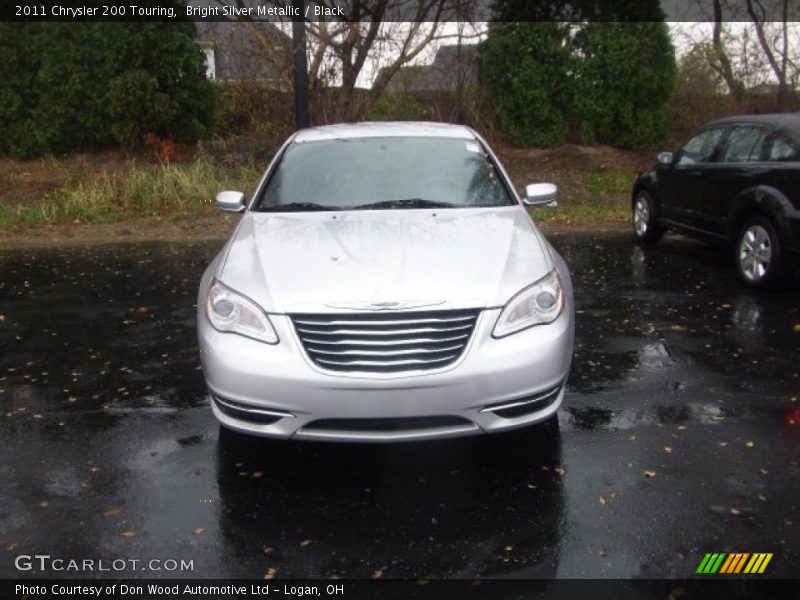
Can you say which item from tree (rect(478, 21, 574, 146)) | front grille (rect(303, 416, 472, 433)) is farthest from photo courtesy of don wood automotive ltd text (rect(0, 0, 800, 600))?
tree (rect(478, 21, 574, 146))

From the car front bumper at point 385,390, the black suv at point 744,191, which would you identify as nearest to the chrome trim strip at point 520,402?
the car front bumper at point 385,390

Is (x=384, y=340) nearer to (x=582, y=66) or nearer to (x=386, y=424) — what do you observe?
(x=386, y=424)

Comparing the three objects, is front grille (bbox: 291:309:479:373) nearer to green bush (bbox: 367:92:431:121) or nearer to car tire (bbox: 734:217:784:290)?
car tire (bbox: 734:217:784:290)

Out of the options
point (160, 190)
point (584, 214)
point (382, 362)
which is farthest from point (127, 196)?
point (382, 362)

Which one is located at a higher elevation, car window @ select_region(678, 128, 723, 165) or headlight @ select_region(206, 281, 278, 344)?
car window @ select_region(678, 128, 723, 165)

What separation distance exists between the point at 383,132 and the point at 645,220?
5332mm

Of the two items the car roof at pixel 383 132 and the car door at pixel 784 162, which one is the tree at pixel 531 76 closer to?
the car door at pixel 784 162

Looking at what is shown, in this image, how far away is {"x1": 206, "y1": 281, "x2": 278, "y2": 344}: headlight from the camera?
3.64 meters

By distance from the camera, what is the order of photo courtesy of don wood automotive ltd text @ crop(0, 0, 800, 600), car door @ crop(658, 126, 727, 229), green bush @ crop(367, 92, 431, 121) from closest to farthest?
photo courtesy of don wood automotive ltd text @ crop(0, 0, 800, 600) < car door @ crop(658, 126, 727, 229) < green bush @ crop(367, 92, 431, 121)

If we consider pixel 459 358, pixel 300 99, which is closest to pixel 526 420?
pixel 459 358

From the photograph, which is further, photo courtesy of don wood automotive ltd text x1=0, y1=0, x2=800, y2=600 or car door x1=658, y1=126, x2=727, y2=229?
car door x1=658, y1=126, x2=727, y2=229

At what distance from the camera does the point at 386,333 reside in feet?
11.6

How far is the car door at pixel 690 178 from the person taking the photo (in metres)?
8.36

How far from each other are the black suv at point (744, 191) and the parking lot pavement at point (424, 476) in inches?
44.6
